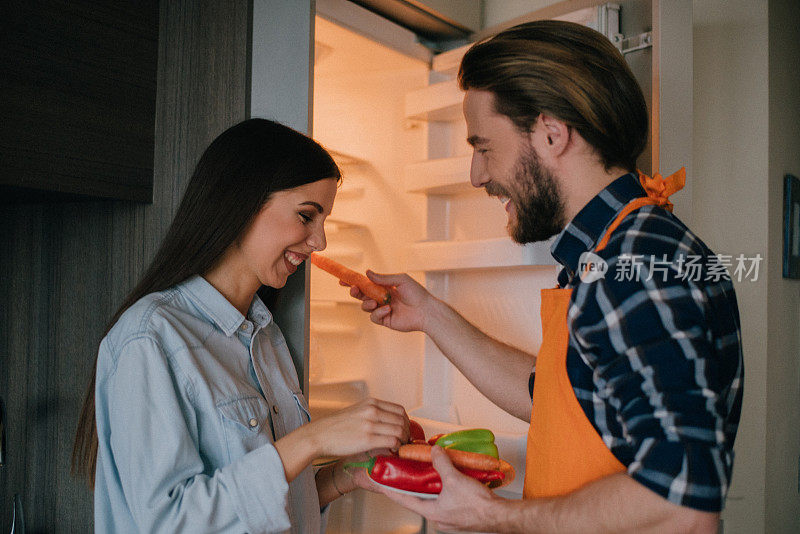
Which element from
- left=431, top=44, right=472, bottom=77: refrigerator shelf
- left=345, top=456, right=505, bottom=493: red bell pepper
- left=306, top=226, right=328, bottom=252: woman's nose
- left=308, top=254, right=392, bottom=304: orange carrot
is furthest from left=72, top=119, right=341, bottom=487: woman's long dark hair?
left=431, top=44, right=472, bottom=77: refrigerator shelf

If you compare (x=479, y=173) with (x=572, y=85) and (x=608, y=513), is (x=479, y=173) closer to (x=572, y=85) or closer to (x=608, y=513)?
(x=572, y=85)

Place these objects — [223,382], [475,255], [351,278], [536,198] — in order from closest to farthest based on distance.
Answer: [223,382] < [536,198] < [351,278] < [475,255]

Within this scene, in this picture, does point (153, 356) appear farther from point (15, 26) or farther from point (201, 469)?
point (15, 26)

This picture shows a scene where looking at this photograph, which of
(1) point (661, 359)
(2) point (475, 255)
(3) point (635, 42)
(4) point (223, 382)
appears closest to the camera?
(1) point (661, 359)

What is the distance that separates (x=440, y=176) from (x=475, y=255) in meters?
0.25

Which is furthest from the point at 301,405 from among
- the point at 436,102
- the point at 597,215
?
the point at 436,102

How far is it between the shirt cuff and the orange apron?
0.44 metres

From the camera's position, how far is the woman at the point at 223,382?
100 centimetres

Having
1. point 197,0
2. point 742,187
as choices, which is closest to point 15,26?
point 197,0

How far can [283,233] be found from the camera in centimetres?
122

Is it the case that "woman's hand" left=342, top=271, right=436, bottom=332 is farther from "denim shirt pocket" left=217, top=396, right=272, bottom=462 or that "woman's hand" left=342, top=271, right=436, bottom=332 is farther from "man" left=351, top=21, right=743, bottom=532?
"denim shirt pocket" left=217, top=396, right=272, bottom=462

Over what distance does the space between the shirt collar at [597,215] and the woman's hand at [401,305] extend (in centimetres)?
49

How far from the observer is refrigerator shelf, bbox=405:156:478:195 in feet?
5.80

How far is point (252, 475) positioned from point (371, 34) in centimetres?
112
